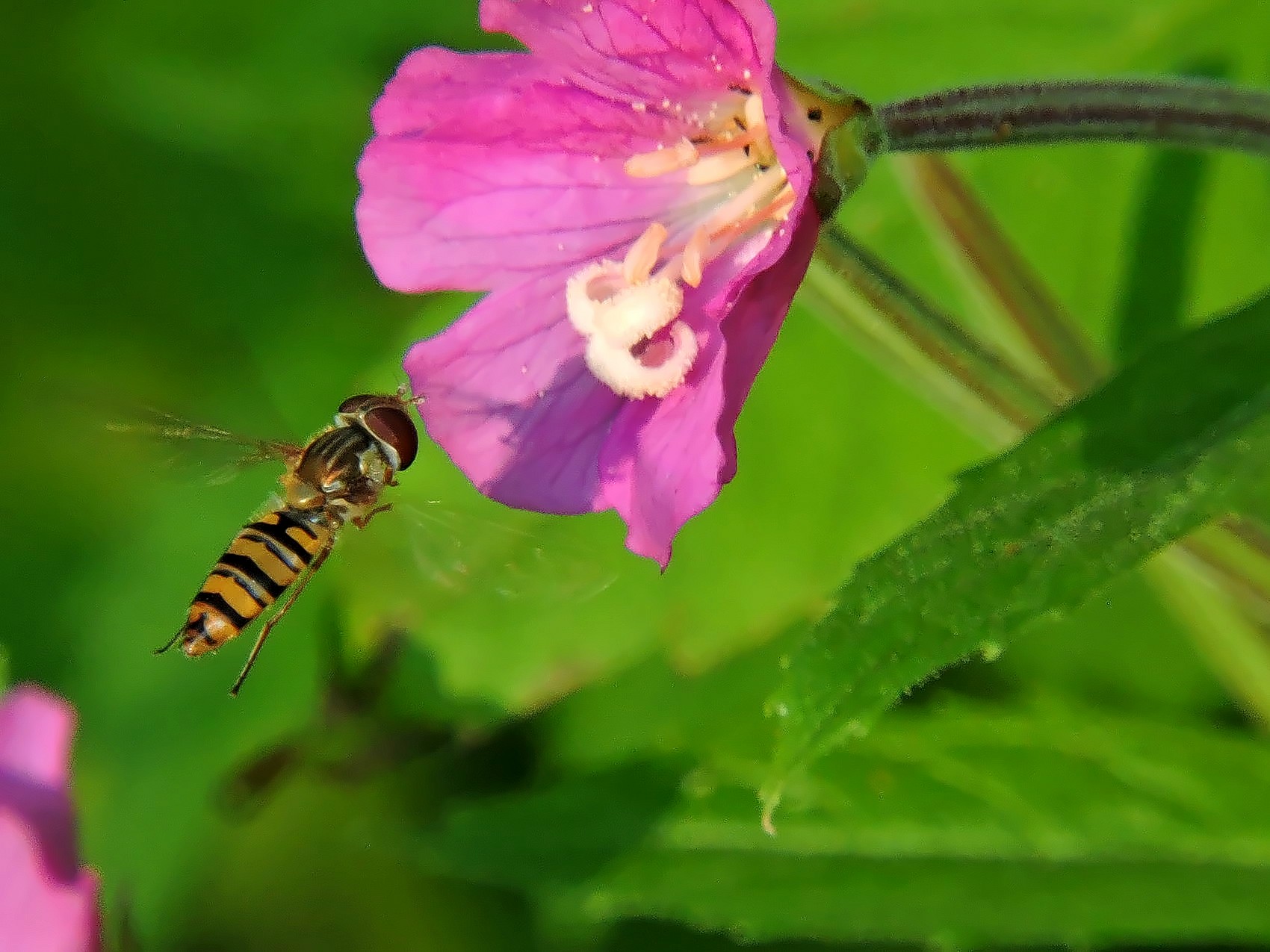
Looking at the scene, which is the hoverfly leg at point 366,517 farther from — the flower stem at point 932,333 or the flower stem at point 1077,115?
the flower stem at point 1077,115

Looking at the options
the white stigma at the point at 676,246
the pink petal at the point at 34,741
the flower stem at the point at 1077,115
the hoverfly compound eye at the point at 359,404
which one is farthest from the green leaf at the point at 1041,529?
the pink petal at the point at 34,741

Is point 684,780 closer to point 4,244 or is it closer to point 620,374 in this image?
point 620,374

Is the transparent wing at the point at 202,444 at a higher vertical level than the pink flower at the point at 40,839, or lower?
higher

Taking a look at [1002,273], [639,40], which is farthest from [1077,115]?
[1002,273]

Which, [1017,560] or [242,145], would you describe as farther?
[242,145]

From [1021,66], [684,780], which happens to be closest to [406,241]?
[684,780]

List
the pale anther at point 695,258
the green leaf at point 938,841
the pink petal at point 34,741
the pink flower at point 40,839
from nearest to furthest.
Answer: the pale anther at point 695,258, the pink flower at point 40,839, the pink petal at point 34,741, the green leaf at point 938,841

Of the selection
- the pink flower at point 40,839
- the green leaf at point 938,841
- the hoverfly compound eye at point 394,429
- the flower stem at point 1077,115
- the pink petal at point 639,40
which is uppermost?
the pink petal at point 639,40
